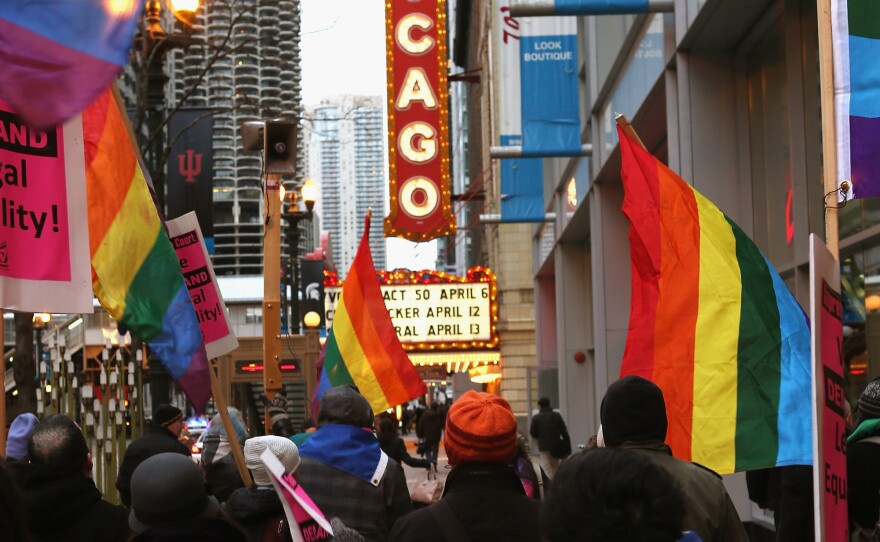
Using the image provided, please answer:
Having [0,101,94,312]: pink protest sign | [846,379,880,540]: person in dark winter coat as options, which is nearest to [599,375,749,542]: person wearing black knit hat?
[846,379,880,540]: person in dark winter coat

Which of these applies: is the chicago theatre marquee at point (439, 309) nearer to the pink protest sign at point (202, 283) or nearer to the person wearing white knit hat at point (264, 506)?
the pink protest sign at point (202, 283)

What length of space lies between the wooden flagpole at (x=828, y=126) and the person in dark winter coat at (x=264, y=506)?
251 cm

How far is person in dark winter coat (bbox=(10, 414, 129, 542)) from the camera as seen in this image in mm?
5082

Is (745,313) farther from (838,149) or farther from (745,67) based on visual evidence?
(745,67)

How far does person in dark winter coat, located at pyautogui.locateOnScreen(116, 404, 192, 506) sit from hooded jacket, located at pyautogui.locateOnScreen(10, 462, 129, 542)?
3.25 meters

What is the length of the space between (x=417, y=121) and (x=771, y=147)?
74.1 ft

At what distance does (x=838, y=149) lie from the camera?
5.60 m

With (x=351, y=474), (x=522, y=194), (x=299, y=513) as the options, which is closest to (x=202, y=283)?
(x=351, y=474)

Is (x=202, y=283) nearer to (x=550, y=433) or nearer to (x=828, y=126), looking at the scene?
(x=828, y=126)

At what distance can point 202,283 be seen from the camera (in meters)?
7.77

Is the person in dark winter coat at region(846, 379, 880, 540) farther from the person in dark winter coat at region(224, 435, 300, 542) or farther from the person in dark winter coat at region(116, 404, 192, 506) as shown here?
the person in dark winter coat at region(116, 404, 192, 506)

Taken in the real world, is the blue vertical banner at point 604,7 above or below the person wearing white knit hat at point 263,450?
A: above

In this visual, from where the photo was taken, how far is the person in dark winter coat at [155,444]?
884 centimetres

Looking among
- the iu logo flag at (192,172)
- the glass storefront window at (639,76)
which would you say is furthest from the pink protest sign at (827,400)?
the iu logo flag at (192,172)
